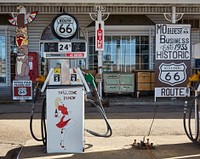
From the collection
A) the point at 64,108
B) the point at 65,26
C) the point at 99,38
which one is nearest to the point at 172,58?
the point at 99,38

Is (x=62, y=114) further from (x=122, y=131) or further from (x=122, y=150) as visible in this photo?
(x=122, y=131)

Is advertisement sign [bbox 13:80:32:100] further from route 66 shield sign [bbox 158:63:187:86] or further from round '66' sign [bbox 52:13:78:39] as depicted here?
round '66' sign [bbox 52:13:78:39]

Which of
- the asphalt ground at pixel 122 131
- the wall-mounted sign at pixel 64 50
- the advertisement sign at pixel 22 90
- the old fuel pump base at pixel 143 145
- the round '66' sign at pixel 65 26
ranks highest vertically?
the round '66' sign at pixel 65 26

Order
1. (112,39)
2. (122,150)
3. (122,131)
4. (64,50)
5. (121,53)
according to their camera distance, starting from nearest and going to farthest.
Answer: (64,50), (122,150), (122,131), (112,39), (121,53)

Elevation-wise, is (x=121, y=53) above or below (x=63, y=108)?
above

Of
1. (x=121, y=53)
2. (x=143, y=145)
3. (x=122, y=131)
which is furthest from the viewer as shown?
(x=121, y=53)

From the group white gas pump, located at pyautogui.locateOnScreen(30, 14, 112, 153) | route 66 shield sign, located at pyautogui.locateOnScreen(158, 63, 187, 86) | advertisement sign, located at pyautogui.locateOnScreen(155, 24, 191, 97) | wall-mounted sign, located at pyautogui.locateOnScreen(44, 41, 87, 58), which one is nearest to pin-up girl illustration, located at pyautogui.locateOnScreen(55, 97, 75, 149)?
white gas pump, located at pyautogui.locateOnScreen(30, 14, 112, 153)

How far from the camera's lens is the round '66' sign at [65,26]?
5.59 metres

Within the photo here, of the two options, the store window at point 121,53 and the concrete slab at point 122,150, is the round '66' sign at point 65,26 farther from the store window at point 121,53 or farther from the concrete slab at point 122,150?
the store window at point 121,53

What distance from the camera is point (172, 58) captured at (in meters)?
12.8

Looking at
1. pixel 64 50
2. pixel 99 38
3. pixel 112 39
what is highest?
pixel 112 39

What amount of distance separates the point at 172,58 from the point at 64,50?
7.91m

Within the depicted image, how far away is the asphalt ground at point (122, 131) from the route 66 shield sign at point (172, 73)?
884mm

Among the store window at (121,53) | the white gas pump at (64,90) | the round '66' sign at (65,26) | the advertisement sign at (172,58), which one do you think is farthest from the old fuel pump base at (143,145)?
the store window at (121,53)
